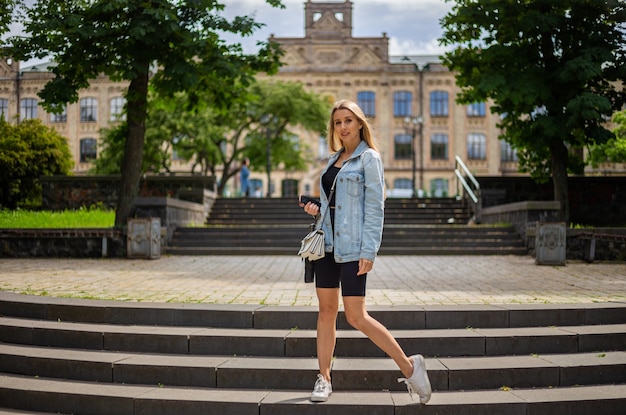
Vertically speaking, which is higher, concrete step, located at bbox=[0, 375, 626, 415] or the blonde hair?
the blonde hair

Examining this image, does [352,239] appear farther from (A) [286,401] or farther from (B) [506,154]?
(B) [506,154]

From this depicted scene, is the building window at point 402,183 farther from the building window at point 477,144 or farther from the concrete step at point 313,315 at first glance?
the concrete step at point 313,315

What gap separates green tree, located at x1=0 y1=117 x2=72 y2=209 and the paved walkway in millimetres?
7206

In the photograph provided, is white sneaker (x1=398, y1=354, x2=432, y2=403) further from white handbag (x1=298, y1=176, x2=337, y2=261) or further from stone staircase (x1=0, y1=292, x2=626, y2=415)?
white handbag (x1=298, y1=176, x2=337, y2=261)

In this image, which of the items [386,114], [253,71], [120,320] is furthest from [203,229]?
[386,114]

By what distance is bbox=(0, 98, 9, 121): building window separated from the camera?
1850 cm

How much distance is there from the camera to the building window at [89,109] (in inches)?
1503

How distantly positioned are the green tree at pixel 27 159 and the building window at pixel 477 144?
34.9 meters

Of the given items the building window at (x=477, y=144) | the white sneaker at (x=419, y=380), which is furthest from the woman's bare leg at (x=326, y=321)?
the building window at (x=477, y=144)

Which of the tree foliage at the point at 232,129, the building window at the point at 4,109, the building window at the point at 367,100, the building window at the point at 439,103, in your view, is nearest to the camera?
the building window at the point at 4,109

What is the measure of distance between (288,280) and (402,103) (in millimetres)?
41832

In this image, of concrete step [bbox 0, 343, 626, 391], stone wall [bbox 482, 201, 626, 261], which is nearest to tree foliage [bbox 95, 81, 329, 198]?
stone wall [bbox 482, 201, 626, 261]

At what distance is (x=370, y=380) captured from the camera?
501 centimetres

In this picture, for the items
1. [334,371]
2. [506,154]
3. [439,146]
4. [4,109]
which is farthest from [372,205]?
[506,154]
